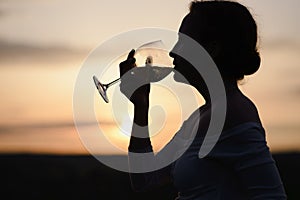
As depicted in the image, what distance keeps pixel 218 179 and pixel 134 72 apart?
0.63 m

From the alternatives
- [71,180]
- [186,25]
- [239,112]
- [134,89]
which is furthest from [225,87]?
[71,180]

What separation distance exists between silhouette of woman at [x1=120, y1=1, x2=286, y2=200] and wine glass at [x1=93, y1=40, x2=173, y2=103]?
0.72ft

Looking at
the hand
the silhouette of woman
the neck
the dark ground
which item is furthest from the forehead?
the dark ground

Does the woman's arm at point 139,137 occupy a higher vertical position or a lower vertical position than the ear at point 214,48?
lower

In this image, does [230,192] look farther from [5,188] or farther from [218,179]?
[5,188]

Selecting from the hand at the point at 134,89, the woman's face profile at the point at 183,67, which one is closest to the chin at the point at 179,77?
the woman's face profile at the point at 183,67

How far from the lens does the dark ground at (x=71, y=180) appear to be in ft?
90.7

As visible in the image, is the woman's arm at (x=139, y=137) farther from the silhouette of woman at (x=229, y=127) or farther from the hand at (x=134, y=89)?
the silhouette of woman at (x=229, y=127)

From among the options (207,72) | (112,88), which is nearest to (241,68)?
(207,72)

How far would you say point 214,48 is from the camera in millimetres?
3295

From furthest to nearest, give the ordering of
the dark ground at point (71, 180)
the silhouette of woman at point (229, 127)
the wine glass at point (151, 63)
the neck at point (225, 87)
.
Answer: the dark ground at point (71, 180) → the wine glass at point (151, 63) → the neck at point (225, 87) → the silhouette of woman at point (229, 127)

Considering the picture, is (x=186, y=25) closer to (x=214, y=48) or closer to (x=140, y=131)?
(x=214, y=48)

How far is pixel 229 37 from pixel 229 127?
1.08ft

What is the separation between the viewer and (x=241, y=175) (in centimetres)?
310
